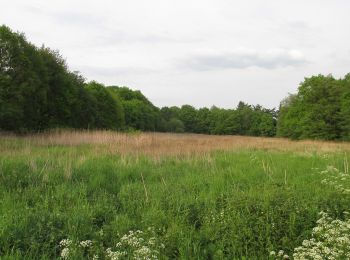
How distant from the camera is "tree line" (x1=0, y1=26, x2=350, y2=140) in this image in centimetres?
2333

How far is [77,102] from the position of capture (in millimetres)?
33156

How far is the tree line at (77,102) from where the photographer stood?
918 inches

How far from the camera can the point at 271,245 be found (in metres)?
4.96

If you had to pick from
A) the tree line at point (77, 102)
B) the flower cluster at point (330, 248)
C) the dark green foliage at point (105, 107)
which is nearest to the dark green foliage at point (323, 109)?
the tree line at point (77, 102)

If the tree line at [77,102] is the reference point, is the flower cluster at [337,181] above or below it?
below

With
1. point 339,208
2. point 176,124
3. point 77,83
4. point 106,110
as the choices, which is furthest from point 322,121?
point 176,124

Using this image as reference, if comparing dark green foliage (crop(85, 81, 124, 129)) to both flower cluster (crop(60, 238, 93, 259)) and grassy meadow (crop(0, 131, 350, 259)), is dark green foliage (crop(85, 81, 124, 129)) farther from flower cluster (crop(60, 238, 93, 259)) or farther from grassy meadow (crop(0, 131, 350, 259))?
flower cluster (crop(60, 238, 93, 259))

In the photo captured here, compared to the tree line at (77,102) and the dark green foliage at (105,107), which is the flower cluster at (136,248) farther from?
the dark green foliage at (105,107)

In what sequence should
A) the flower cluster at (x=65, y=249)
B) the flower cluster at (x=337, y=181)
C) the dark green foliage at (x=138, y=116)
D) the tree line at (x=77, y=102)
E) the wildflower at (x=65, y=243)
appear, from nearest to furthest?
the flower cluster at (x=65, y=249) → the wildflower at (x=65, y=243) → the flower cluster at (x=337, y=181) → the tree line at (x=77, y=102) → the dark green foliage at (x=138, y=116)

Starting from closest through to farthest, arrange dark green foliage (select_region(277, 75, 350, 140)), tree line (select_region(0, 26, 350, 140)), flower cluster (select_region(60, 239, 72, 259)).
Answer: flower cluster (select_region(60, 239, 72, 259)) < tree line (select_region(0, 26, 350, 140)) < dark green foliage (select_region(277, 75, 350, 140))

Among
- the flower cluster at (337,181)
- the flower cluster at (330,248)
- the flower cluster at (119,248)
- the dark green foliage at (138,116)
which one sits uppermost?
the dark green foliage at (138,116)

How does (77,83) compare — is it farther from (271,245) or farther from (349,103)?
(271,245)

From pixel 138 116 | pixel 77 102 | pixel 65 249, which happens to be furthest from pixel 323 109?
pixel 65 249

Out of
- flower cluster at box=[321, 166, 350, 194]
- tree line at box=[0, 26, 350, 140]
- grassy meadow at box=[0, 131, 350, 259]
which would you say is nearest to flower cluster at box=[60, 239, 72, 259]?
grassy meadow at box=[0, 131, 350, 259]
